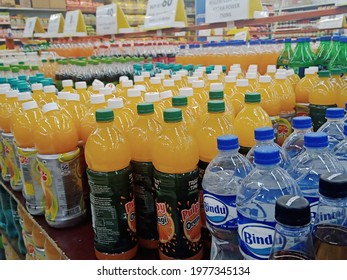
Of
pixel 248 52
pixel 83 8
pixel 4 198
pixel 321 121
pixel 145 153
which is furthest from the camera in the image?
pixel 83 8

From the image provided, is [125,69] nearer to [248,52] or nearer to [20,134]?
[248,52]

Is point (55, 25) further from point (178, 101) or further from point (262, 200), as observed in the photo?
point (262, 200)

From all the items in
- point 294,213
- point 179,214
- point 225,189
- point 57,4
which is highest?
point 57,4

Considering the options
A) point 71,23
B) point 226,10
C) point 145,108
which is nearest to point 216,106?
point 145,108

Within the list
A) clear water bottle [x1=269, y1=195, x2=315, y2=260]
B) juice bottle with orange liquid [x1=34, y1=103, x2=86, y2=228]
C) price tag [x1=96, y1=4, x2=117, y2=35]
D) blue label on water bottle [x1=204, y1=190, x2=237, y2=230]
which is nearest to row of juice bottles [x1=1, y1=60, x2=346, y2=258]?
juice bottle with orange liquid [x1=34, y1=103, x2=86, y2=228]

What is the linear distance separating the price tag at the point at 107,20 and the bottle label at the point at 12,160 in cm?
320

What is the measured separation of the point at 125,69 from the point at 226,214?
2.54m

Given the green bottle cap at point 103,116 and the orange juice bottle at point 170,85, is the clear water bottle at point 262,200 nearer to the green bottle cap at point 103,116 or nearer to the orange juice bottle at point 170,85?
the green bottle cap at point 103,116

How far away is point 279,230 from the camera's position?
66 cm

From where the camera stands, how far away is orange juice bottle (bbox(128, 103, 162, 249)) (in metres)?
1.12

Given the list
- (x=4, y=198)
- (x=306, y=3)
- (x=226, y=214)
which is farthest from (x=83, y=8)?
(x=226, y=214)

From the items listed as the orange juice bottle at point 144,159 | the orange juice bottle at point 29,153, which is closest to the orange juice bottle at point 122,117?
the orange juice bottle at point 144,159

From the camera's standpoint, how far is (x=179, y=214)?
1.01m

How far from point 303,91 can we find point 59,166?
1.13 metres
